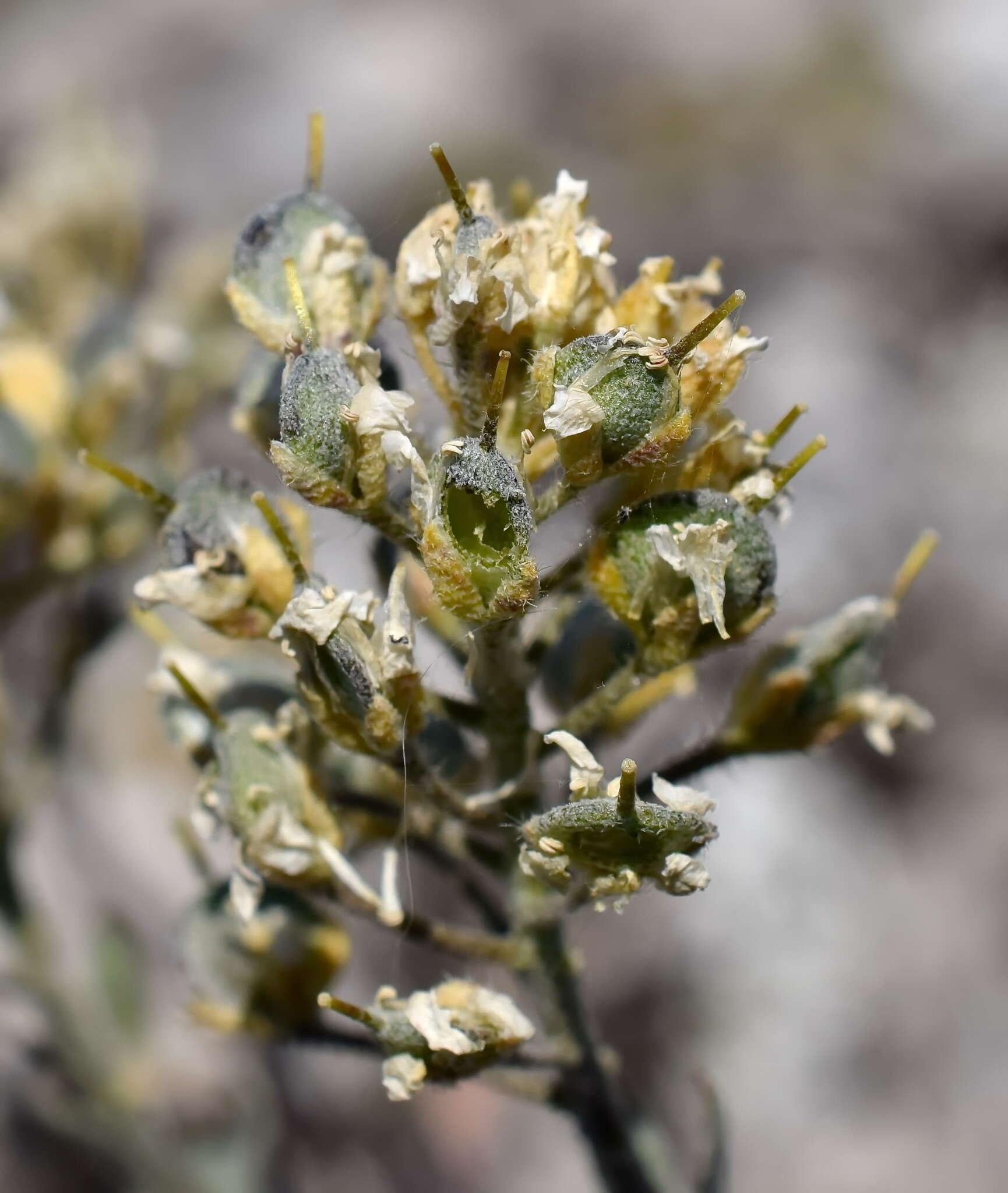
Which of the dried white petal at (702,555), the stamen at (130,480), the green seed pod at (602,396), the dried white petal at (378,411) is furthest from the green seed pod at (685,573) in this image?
the stamen at (130,480)

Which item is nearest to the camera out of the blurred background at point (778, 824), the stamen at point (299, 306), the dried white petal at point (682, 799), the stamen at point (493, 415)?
the stamen at point (493, 415)

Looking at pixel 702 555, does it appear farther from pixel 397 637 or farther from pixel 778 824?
pixel 778 824

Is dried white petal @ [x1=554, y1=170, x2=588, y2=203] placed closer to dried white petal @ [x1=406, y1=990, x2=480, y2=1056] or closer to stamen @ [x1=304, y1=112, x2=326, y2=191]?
stamen @ [x1=304, y1=112, x2=326, y2=191]

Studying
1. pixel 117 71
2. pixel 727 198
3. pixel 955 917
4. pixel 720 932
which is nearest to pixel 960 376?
pixel 727 198

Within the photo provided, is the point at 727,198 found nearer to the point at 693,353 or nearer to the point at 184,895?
the point at 184,895

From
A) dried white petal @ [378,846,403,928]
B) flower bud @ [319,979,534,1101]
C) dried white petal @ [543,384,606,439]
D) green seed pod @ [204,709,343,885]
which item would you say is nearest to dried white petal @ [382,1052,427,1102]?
flower bud @ [319,979,534,1101]

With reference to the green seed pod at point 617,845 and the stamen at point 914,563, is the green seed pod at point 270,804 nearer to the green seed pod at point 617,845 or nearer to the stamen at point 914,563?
the green seed pod at point 617,845
